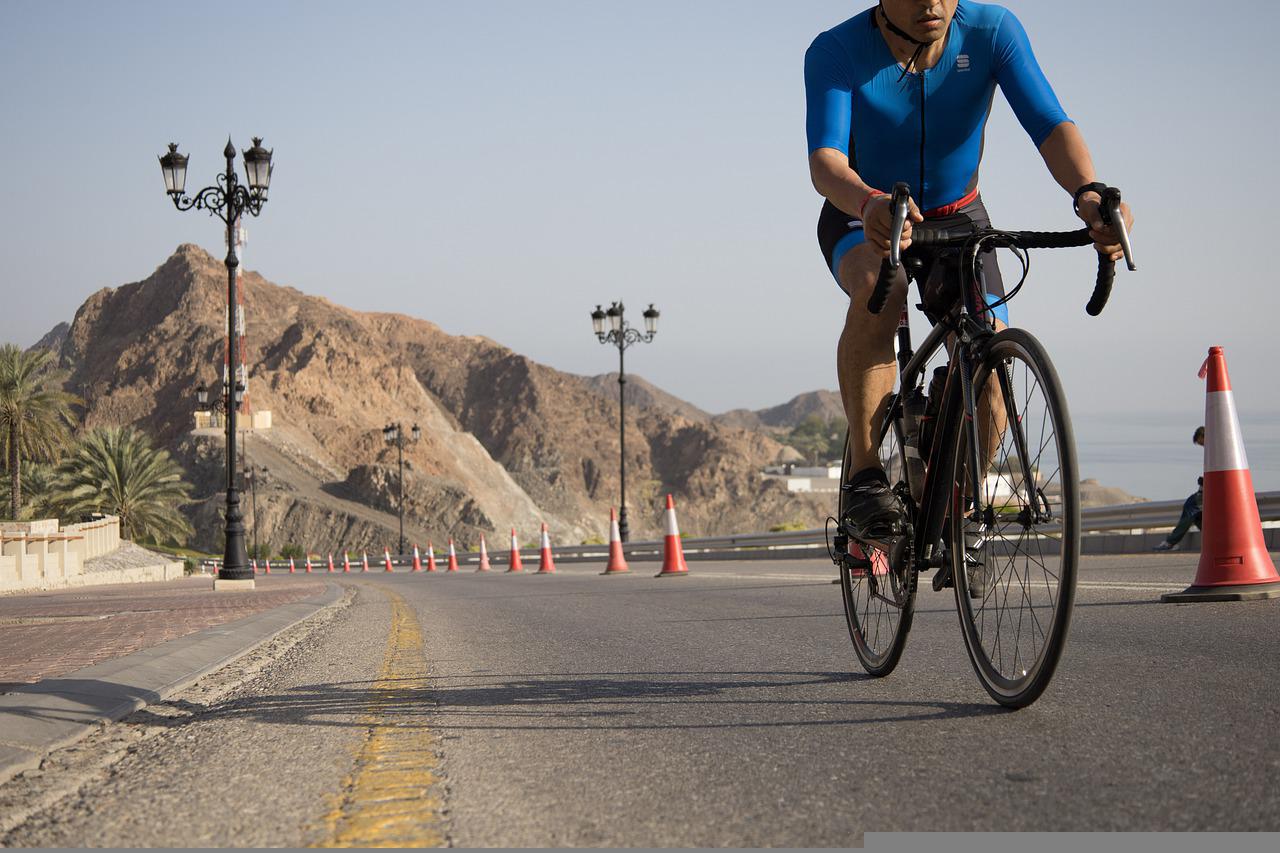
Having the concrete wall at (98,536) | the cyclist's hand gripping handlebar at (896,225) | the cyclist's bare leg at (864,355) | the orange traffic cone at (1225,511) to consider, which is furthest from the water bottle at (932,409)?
the concrete wall at (98,536)

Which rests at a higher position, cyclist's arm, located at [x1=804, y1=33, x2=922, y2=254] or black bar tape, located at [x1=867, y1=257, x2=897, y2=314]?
cyclist's arm, located at [x1=804, y1=33, x2=922, y2=254]

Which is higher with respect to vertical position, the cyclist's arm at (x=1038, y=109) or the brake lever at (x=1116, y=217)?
the cyclist's arm at (x=1038, y=109)

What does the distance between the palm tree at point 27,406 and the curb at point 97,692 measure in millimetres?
43001

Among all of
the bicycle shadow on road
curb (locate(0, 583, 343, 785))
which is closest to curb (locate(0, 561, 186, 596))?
curb (locate(0, 583, 343, 785))

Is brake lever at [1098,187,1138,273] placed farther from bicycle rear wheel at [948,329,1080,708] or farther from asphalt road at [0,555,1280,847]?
asphalt road at [0,555,1280,847]

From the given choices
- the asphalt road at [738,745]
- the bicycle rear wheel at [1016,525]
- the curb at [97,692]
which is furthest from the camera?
the curb at [97,692]

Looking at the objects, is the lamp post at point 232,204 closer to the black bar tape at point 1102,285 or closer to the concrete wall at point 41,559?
the concrete wall at point 41,559

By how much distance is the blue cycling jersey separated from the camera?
14.2 feet

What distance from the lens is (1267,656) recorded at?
14.9 ft

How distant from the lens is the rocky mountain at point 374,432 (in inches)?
4422

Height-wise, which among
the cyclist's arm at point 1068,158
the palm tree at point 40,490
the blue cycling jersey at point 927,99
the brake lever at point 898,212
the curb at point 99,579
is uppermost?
the palm tree at point 40,490

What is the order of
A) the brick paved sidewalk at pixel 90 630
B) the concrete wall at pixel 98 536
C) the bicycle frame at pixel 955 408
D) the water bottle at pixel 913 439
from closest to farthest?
1. the bicycle frame at pixel 955 408
2. the water bottle at pixel 913 439
3. the brick paved sidewalk at pixel 90 630
4. the concrete wall at pixel 98 536

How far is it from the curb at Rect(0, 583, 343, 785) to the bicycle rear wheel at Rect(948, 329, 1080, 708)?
9.07 ft

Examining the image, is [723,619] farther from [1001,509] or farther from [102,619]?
[102,619]
